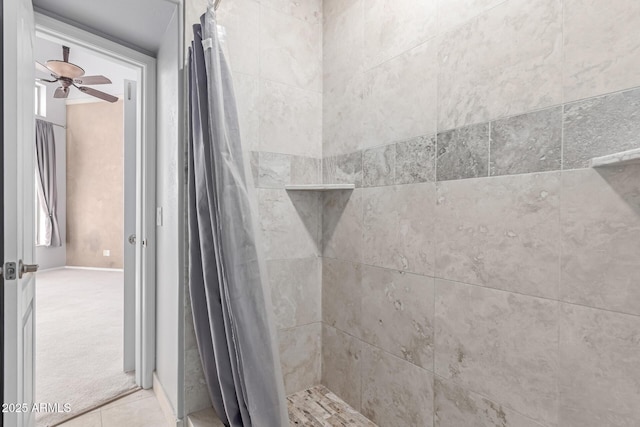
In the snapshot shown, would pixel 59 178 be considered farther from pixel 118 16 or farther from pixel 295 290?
pixel 295 290

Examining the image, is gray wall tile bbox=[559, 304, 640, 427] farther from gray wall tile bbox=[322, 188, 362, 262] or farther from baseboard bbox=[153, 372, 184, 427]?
baseboard bbox=[153, 372, 184, 427]

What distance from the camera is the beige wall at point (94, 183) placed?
224 inches

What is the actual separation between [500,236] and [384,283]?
59 cm

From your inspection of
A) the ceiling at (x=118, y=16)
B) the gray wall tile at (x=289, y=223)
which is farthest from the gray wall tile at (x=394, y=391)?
the ceiling at (x=118, y=16)

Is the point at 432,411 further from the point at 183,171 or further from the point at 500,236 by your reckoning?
the point at 183,171

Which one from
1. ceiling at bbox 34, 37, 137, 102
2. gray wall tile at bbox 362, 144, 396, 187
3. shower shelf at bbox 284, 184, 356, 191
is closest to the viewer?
→ gray wall tile at bbox 362, 144, 396, 187

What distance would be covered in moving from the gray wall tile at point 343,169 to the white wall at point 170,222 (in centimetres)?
78

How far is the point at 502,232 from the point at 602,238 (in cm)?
26

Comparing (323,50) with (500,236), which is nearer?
(500,236)

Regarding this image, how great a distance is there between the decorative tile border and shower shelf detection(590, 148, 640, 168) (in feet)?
0.16

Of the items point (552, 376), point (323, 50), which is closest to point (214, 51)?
point (323, 50)

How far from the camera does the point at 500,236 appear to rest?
3.56 feet

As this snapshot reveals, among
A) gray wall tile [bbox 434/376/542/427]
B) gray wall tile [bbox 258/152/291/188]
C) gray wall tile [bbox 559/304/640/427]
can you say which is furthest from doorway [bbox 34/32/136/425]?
gray wall tile [bbox 559/304/640/427]

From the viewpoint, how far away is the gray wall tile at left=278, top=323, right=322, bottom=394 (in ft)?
5.90
